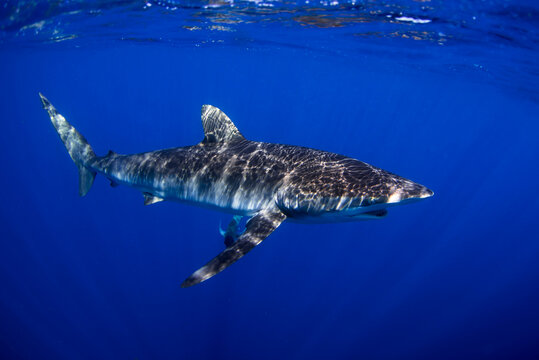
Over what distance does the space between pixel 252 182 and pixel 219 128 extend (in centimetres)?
201

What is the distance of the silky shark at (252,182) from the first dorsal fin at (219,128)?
0.08ft

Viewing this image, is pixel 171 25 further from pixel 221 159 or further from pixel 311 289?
pixel 311 289

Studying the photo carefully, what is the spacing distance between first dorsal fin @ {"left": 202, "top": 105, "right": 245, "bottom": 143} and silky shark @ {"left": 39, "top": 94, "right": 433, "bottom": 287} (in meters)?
0.02

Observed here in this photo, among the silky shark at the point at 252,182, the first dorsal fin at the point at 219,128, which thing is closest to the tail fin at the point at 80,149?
the silky shark at the point at 252,182

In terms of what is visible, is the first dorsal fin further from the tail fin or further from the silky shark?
the tail fin

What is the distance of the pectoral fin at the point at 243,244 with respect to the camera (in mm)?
4355

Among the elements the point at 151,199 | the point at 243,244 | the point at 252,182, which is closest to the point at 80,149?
the point at 151,199

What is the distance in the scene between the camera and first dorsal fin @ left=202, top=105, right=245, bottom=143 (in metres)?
7.63

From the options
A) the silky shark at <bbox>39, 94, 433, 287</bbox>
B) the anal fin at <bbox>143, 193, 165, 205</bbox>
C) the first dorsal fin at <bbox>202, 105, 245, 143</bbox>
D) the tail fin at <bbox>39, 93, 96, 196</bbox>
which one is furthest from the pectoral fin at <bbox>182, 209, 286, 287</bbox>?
the tail fin at <bbox>39, 93, 96, 196</bbox>

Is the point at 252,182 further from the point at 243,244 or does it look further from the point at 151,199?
the point at 151,199

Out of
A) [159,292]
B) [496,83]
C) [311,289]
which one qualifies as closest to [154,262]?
[159,292]

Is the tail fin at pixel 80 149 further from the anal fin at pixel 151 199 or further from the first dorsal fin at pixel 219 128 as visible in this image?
the first dorsal fin at pixel 219 128

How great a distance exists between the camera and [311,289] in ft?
71.1

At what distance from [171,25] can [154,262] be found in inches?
634
